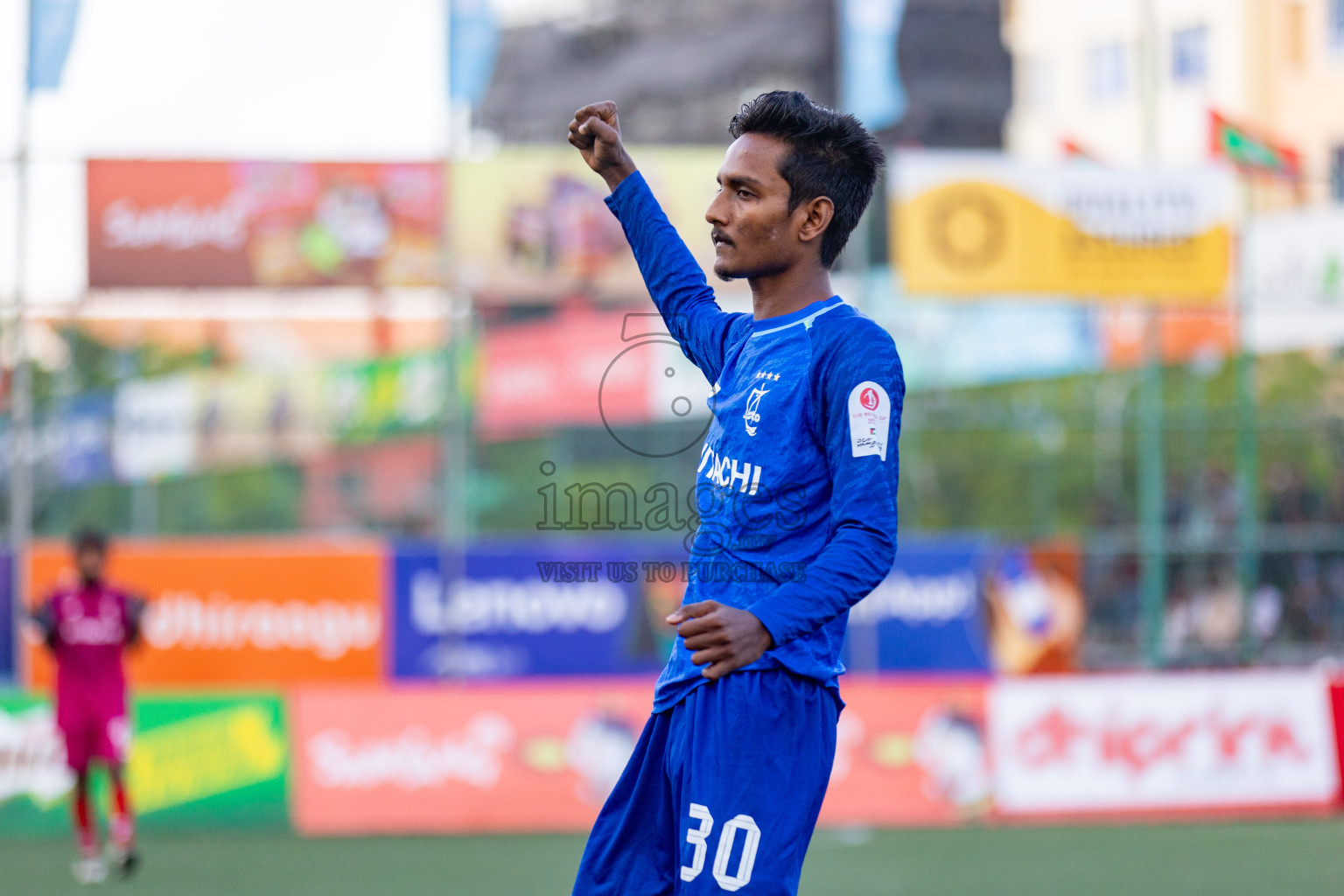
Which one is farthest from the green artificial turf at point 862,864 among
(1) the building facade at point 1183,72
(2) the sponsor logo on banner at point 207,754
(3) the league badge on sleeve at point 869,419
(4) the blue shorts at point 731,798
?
(1) the building facade at point 1183,72

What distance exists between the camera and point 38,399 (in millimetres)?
13156

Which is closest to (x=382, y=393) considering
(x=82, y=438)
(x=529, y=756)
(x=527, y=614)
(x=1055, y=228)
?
(x=82, y=438)

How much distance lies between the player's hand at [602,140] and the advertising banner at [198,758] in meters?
7.59

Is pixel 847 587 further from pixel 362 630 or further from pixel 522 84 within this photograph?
pixel 522 84

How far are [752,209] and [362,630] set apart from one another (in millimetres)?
10099

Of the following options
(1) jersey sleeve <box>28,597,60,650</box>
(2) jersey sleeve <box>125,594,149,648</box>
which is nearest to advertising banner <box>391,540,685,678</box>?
(2) jersey sleeve <box>125,594,149,648</box>

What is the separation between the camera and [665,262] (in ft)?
10.4

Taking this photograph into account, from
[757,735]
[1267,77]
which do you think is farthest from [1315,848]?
[1267,77]

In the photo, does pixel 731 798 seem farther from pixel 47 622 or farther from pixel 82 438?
pixel 82 438

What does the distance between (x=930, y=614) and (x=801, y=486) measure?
10.6 m

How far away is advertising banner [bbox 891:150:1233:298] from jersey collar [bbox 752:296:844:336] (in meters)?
9.93

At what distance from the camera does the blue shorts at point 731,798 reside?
2533 mm

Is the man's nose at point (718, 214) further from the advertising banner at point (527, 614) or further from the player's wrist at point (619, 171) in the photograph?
the advertising banner at point (527, 614)

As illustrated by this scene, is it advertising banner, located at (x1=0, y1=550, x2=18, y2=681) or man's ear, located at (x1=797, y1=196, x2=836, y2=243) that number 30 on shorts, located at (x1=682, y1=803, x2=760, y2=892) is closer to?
man's ear, located at (x1=797, y1=196, x2=836, y2=243)
